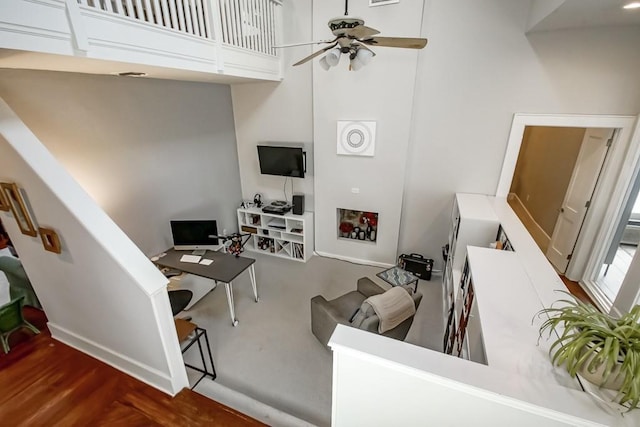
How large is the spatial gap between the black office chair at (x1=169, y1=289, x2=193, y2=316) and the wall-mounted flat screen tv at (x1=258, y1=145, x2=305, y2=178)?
2205 mm

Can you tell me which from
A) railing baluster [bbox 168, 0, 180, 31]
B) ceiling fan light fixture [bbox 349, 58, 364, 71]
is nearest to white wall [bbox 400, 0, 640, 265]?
ceiling fan light fixture [bbox 349, 58, 364, 71]

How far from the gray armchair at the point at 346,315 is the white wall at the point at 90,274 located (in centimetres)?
129

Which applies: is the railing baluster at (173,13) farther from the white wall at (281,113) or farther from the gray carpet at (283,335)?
the gray carpet at (283,335)

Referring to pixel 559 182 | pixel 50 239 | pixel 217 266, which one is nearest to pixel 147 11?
pixel 50 239

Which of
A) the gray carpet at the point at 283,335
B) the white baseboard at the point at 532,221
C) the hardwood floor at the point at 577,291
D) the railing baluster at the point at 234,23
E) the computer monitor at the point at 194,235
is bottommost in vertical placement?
the gray carpet at the point at 283,335

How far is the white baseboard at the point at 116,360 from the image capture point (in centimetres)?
235

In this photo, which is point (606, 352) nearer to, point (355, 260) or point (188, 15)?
point (188, 15)

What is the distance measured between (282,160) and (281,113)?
0.73m

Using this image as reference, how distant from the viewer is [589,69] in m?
2.96

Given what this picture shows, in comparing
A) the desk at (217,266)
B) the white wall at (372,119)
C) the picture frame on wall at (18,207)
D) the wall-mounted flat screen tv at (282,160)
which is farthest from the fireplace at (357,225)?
the picture frame on wall at (18,207)

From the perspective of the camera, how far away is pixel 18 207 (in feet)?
7.13

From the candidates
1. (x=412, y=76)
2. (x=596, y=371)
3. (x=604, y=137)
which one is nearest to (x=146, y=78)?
(x=412, y=76)

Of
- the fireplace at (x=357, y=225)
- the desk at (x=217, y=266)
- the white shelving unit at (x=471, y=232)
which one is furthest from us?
the fireplace at (x=357, y=225)

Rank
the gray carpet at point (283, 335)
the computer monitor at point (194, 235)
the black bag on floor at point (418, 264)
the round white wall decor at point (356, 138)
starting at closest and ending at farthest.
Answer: the gray carpet at point (283, 335) < the computer monitor at point (194, 235) < the round white wall decor at point (356, 138) < the black bag on floor at point (418, 264)
